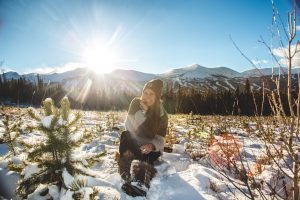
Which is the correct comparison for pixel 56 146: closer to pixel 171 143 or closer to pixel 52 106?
pixel 52 106

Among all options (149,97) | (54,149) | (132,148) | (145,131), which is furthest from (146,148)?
(54,149)

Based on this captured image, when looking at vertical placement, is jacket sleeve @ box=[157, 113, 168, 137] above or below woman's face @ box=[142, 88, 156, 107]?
below

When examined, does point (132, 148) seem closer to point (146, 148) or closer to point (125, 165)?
point (146, 148)

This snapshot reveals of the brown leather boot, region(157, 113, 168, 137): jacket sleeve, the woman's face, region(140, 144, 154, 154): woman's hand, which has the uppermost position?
the woman's face

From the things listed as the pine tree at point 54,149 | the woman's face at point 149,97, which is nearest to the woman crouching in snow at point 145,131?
the woman's face at point 149,97

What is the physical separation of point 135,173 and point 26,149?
4.90 ft

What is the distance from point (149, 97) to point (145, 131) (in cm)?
57

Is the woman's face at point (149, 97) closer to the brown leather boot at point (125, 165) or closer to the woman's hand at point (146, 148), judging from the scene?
the woman's hand at point (146, 148)

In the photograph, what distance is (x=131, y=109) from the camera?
4258mm

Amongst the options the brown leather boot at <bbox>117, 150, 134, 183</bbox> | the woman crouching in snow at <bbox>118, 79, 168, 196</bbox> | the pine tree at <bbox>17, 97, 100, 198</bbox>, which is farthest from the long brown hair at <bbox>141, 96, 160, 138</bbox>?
the pine tree at <bbox>17, 97, 100, 198</bbox>

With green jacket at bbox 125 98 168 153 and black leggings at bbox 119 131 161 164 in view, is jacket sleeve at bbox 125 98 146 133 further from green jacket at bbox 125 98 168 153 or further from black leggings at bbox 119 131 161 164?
black leggings at bbox 119 131 161 164

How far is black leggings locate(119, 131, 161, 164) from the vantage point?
3.78 metres

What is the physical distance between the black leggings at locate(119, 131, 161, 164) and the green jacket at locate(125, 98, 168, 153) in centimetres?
11

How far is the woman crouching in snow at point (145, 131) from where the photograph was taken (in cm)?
373
